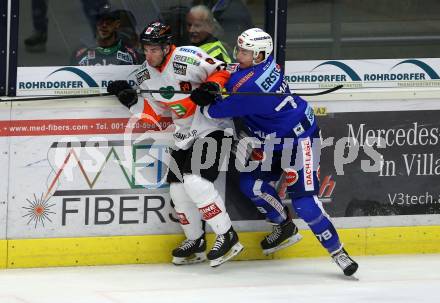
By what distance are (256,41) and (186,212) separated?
43.4 inches

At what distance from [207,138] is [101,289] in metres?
1.13

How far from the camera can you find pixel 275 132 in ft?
23.6

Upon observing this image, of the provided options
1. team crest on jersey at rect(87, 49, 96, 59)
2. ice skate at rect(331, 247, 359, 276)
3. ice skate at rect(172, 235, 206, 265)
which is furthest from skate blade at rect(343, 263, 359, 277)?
team crest on jersey at rect(87, 49, 96, 59)

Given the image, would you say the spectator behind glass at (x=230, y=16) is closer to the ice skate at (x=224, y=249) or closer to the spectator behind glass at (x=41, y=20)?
the spectator behind glass at (x=41, y=20)

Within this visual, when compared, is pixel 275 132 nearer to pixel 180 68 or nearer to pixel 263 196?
pixel 263 196

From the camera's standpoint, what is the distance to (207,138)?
7242mm

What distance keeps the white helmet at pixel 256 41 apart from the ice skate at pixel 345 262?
1213 millimetres

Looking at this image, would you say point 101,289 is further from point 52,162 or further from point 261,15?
point 261,15

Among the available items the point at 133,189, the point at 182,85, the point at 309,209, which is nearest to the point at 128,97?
the point at 182,85

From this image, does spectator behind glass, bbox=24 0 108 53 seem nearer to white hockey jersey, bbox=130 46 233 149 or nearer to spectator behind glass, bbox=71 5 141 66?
spectator behind glass, bbox=71 5 141 66

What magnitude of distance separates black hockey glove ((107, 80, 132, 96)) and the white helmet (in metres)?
0.71

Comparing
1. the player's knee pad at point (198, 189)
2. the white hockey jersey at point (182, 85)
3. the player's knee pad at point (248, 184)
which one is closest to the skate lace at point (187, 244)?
the player's knee pad at point (198, 189)

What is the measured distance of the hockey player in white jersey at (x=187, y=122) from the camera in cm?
710

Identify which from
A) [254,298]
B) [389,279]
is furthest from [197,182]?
[389,279]
